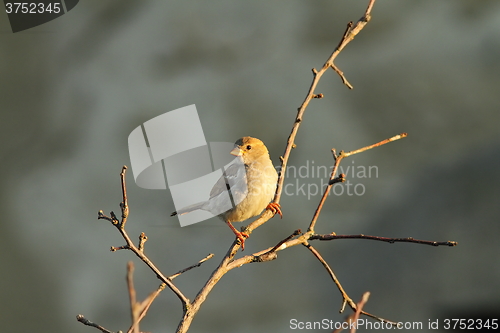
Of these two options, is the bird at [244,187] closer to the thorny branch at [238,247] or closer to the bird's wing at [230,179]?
the bird's wing at [230,179]

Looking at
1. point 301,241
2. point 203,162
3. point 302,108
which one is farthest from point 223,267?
point 203,162

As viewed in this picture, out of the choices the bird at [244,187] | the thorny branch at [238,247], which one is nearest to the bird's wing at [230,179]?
the bird at [244,187]

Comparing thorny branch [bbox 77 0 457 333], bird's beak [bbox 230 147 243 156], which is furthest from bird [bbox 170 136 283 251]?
thorny branch [bbox 77 0 457 333]

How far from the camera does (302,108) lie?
1.84m

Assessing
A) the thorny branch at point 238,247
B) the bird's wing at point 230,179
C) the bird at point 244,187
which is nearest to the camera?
the thorny branch at point 238,247

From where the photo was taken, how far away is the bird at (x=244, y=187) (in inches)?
102

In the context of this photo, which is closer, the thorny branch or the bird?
Answer: the thorny branch

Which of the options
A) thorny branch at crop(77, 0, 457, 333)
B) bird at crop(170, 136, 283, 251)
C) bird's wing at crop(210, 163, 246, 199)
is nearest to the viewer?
thorny branch at crop(77, 0, 457, 333)

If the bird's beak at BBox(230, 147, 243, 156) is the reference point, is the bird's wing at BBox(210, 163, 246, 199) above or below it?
below

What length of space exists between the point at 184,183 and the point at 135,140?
52.5 inches

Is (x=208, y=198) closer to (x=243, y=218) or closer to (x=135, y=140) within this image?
(x=243, y=218)

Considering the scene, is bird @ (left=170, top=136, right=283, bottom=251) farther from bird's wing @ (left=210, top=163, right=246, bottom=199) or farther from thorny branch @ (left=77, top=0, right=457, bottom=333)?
thorny branch @ (left=77, top=0, right=457, bottom=333)

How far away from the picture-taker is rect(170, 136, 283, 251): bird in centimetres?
259

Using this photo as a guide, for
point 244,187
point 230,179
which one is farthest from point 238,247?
point 230,179
